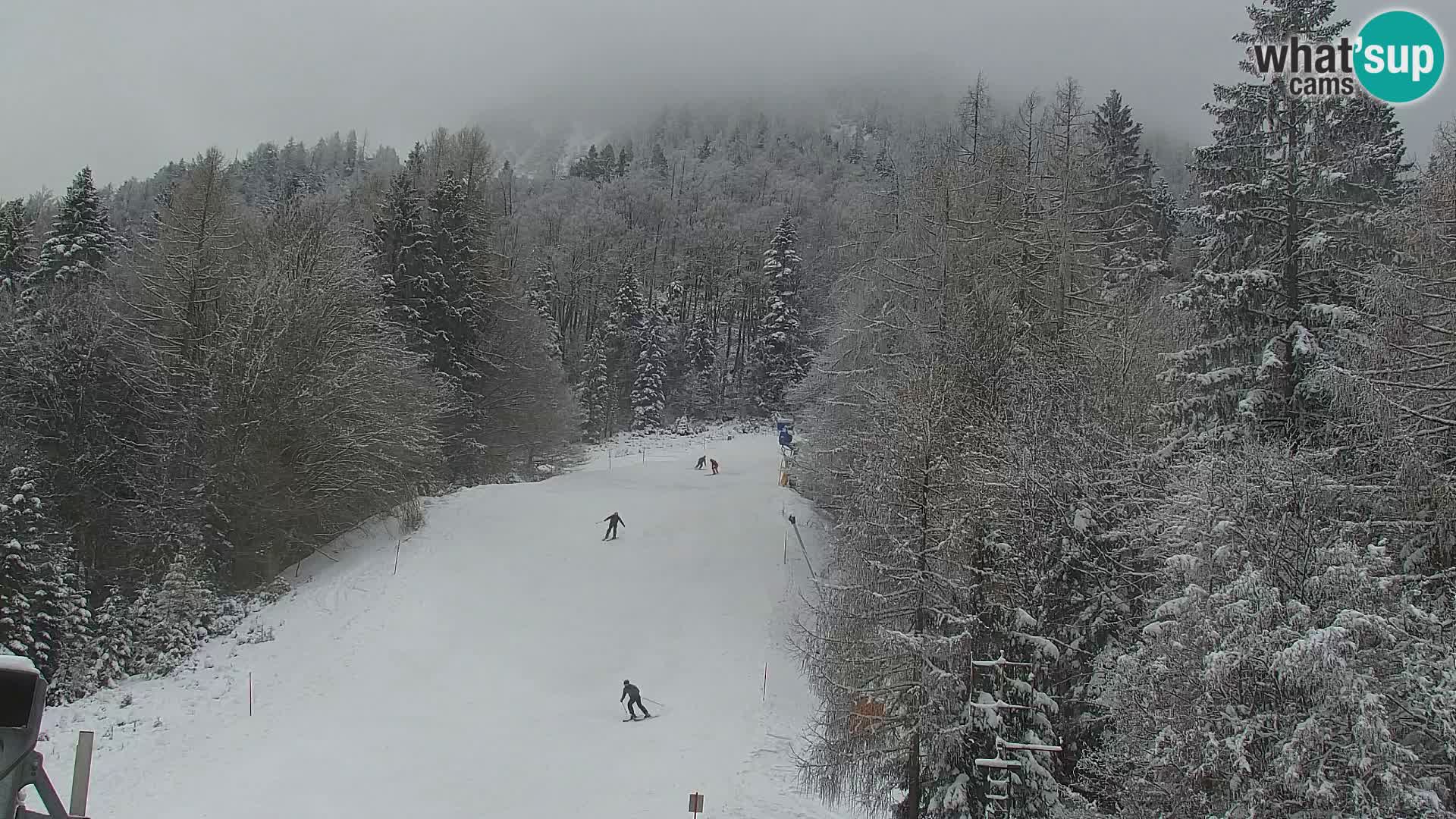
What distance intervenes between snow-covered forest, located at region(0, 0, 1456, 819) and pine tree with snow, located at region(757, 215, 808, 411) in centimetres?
2693

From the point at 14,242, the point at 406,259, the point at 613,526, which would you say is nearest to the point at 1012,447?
the point at 613,526

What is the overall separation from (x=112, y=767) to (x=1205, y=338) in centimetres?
1745

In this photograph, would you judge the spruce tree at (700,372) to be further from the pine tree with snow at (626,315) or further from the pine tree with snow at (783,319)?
the pine tree with snow at (783,319)

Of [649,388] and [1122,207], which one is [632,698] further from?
[649,388]

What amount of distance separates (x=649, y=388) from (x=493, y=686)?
3928cm

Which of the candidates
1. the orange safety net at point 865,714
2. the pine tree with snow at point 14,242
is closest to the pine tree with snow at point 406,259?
the pine tree with snow at point 14,242

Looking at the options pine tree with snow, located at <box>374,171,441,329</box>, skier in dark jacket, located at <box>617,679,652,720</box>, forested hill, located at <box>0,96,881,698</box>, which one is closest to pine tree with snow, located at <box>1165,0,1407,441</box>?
skier in dark jacket, located at <box>617,679,652,720</box>

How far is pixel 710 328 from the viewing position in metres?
73.8

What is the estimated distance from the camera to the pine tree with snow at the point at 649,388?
184ft

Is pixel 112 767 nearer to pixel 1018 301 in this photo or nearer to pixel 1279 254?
pixel 1018 301


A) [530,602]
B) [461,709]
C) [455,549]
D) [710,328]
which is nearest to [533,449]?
[455,549]

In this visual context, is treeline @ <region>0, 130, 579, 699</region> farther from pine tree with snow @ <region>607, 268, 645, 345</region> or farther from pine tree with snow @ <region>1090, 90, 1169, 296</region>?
pine tree with snow @ <region>607, 268, 645, 345</region>

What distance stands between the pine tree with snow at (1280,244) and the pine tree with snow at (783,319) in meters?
42.0

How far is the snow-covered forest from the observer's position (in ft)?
26.1
